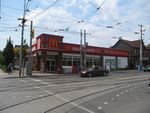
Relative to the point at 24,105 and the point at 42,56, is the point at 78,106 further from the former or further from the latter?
the point at 42,56

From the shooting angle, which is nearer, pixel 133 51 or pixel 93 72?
pixel 93 72

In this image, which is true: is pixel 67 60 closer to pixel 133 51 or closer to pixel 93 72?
pixel 93 72

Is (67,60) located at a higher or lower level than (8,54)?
lower

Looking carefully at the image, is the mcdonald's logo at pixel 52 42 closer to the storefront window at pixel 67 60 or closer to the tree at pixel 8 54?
the storefront window at pixel 67 60

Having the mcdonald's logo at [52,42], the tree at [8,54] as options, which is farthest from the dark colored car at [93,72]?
the tree at [8,54]

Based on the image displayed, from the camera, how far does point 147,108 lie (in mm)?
12227

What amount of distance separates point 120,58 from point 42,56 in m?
23.8

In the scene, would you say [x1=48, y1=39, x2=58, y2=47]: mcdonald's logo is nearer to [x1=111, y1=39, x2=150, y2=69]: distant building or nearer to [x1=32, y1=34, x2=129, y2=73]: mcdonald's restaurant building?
[x1=32, y1=34, x2=129, y2=73]: mcdonald's restaurant building

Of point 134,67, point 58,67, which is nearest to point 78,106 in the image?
point 58,67

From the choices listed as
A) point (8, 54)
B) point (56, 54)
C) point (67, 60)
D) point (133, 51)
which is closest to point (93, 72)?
point (56, 54)

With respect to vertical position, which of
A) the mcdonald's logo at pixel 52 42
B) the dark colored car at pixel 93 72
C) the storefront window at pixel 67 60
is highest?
the mcdonald's logo at pixel 52 42

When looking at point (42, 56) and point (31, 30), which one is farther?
point (42, 56)

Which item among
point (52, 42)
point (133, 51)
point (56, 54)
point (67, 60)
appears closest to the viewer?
point (52, 42)

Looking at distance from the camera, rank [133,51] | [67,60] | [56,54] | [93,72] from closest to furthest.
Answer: [93,72] < [56,54] < [67,60] < [133,51]
